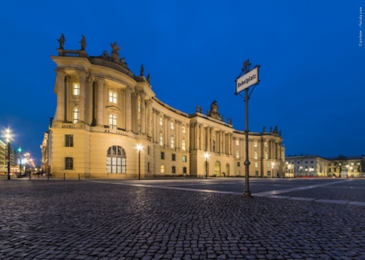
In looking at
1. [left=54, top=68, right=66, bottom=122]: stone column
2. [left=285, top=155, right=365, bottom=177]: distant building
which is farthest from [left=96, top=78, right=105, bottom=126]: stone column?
[left=285, top=155, right=365, bottom=177]: distant building

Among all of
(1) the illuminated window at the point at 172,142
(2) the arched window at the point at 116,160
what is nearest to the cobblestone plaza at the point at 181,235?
(2) the arched window at the point at 116,160

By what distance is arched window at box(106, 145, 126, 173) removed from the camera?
39.5 meters

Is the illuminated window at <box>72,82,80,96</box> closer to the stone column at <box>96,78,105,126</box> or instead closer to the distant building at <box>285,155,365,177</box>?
the stone column at <box>96,78,105,126</box>

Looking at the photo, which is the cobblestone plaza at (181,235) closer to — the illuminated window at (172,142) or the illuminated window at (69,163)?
the illuminated window at (69,163)

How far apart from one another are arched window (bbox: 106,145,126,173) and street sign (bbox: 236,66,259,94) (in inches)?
1233

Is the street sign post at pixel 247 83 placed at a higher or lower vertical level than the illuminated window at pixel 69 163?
higher

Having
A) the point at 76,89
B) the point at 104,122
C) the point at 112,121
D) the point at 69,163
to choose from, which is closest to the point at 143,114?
the point at 112,121

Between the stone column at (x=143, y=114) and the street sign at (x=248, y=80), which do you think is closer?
the street sign at (x=248, y=80)

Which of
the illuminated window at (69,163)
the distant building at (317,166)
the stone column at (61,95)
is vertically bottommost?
the distant building at (317,166)

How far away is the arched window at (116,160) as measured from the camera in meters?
39.5

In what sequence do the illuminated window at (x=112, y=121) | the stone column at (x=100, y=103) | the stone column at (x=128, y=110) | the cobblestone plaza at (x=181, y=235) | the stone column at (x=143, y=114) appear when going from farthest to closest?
the stone column at (x=143, y=114) < the stone column at (x=128, y=110) < the illuminated window at (x=112, y=121) < the stone column at (x=100, y=103) < the cobblestone plaza at (x=181, y=235)

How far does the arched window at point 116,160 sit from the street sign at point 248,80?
3132 cm

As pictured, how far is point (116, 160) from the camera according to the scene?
40.4 m

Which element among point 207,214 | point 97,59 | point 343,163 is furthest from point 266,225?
point 343,163
